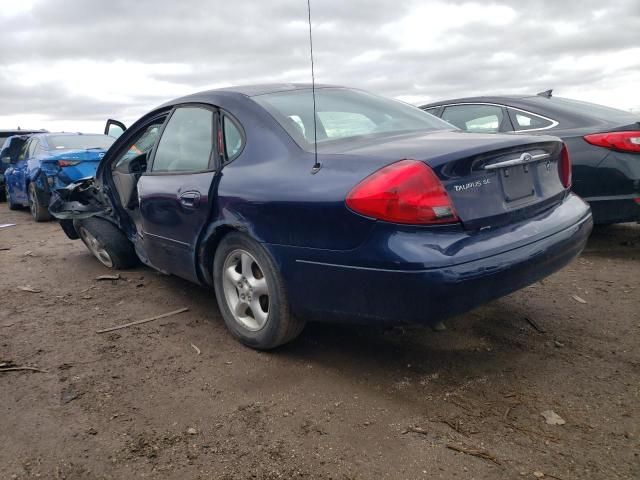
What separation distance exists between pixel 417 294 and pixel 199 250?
5.09 feet

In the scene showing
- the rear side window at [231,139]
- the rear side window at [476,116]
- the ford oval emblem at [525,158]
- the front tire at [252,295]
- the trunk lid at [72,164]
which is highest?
the rear side window at [476,116]

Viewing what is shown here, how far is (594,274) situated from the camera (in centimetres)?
428

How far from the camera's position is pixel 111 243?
4.82 m

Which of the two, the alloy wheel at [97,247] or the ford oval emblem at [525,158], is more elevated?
the ford oval emblem at [525,158]

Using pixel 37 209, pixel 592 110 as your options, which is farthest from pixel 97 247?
pixel 592 110

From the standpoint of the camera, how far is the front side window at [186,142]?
3340 millimetres

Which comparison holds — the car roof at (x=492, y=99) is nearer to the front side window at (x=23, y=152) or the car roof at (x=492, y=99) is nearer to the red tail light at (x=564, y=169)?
the red tail light at (x=564, y=169)

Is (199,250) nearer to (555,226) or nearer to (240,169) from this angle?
(240,169)

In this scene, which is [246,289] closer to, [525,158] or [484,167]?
[484,167]

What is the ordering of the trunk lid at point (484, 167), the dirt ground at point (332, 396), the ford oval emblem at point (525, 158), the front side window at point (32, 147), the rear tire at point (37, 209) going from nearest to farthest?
the dirt ground at point (332, 396) < the trunk lid at point (484, 167) < the ford oval emblem at point (525, 158) < the rear tire at point (37, 209) < the front side window at point (32, 147)

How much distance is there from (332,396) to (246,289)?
0.81m

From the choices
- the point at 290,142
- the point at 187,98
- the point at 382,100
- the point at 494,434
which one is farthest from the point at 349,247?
the point at 187,98

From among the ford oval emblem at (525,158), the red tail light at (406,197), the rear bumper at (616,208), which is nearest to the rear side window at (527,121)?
the rear bumper at (616,208)

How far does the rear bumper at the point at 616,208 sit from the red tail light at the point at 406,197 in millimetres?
2891
